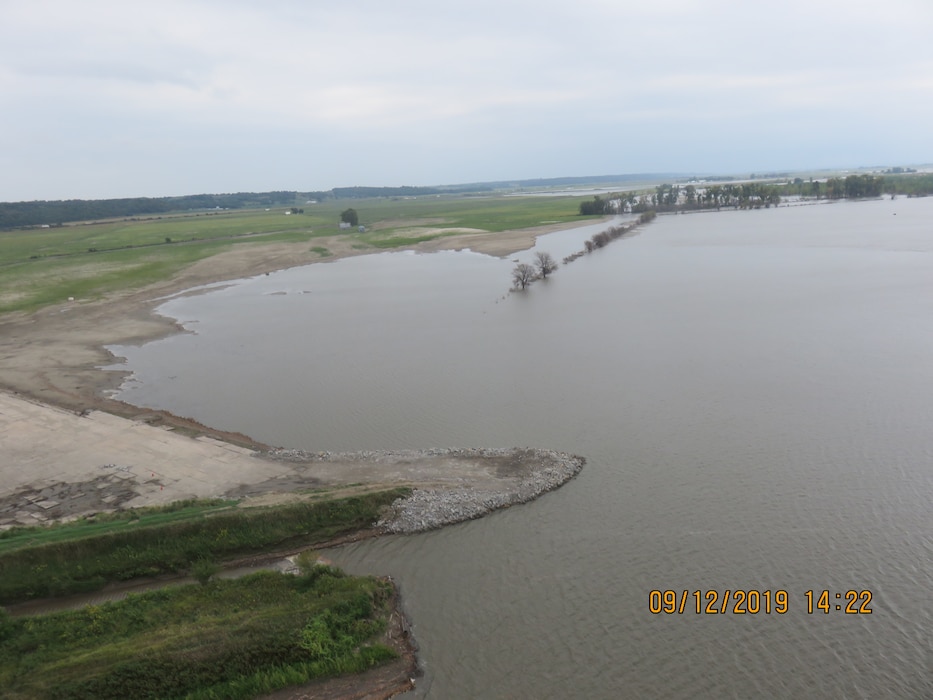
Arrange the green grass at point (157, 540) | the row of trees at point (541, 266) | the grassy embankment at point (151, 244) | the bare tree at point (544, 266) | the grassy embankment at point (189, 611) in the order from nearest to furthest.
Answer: the grassy embankment at point (189, 611)
the green grass at point (157, 540)
the row of trees at point (541, 266)
the bare tree at point (544, 266)
the grassy embankment at point (151, 244)

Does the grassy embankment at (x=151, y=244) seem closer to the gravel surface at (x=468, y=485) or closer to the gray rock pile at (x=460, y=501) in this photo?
the gravel surface at (x=468, y=485)

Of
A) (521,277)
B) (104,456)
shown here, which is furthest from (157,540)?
(521,277)

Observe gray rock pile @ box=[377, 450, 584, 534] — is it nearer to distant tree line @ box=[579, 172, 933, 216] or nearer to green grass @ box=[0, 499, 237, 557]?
green grass @ box=[0, 499, 237, 557]

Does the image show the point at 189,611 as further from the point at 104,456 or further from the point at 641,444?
the point at 641,444

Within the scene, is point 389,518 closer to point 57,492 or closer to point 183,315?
point 57,492

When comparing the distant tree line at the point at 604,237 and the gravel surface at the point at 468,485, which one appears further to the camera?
the distant tree line at the point at 604,237

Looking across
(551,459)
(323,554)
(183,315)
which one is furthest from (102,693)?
(183,315)

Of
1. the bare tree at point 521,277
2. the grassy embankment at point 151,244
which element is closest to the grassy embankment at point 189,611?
the bare tree at point 521,277
